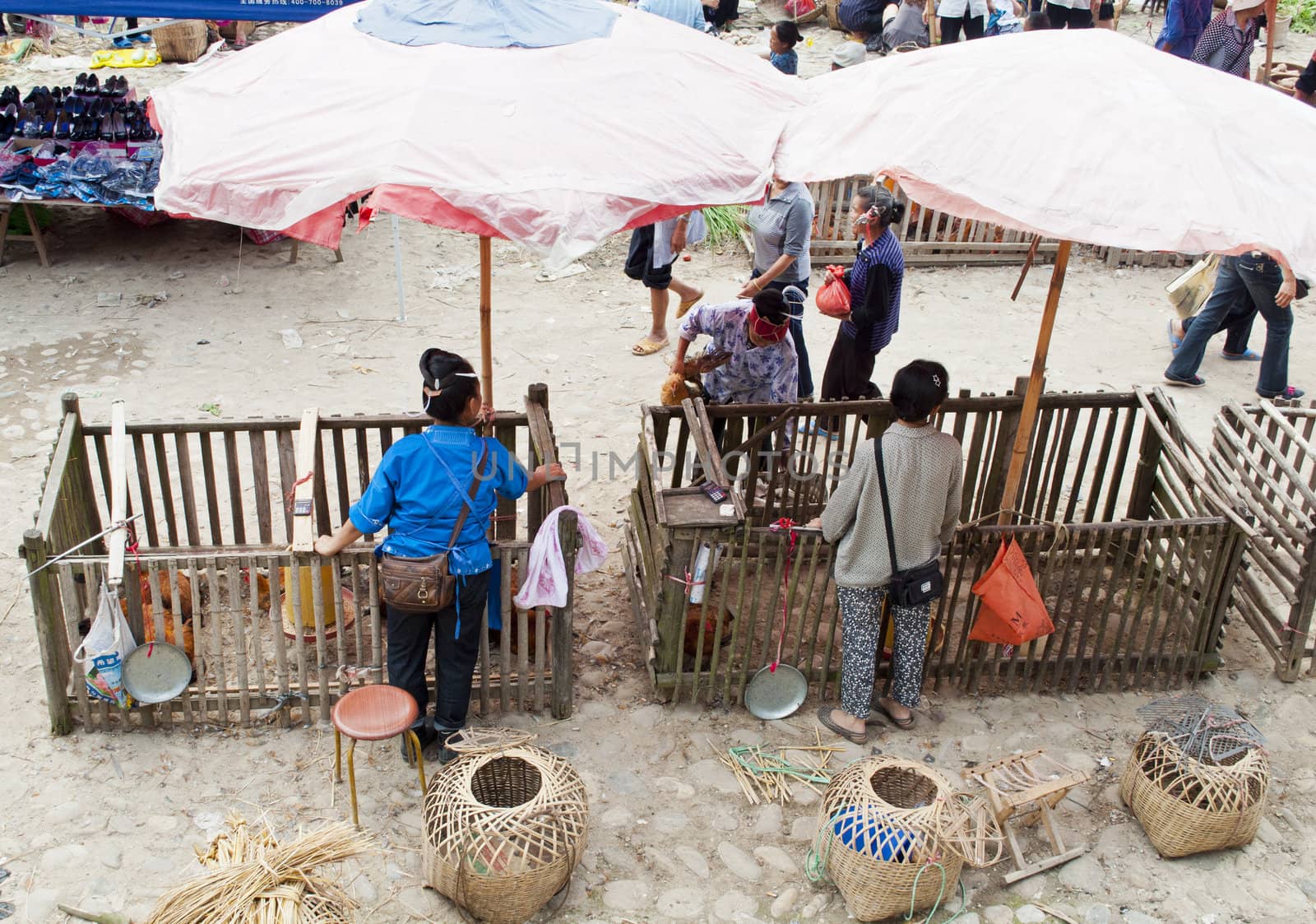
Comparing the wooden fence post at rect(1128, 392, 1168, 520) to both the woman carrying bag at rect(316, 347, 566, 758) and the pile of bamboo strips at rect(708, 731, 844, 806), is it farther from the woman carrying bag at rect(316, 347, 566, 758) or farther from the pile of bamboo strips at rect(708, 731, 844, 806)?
the woman carrying bag at rect(316, 347, 566, 758)

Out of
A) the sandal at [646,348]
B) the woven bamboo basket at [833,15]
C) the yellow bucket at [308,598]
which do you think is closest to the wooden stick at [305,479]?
the yellow bucket at [308,598]

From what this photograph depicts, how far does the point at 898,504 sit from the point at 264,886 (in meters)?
2.70

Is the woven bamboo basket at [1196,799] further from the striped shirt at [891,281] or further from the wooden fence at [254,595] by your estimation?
the striped shirt at [891,281]

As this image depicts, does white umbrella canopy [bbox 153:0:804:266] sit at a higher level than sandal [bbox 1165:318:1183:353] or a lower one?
higher

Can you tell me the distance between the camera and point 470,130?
378 cm

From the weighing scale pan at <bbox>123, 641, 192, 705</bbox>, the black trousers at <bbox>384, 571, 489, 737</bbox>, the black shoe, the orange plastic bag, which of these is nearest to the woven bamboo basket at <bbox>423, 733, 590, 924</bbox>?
the black trousers at <bbox>384, 571, 489, 737</bbox>

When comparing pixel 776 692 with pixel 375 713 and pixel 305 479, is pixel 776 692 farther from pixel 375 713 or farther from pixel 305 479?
pixel 305 479

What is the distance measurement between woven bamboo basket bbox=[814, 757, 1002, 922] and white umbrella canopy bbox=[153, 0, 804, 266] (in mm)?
2148

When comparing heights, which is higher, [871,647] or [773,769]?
[871,647]

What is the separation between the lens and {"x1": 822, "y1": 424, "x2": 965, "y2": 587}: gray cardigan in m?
4.34

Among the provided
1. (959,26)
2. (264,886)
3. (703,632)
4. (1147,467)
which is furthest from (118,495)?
(959,26)

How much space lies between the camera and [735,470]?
5.80 meters

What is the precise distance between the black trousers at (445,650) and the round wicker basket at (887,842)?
1523 mm

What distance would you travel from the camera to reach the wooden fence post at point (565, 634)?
444cm
